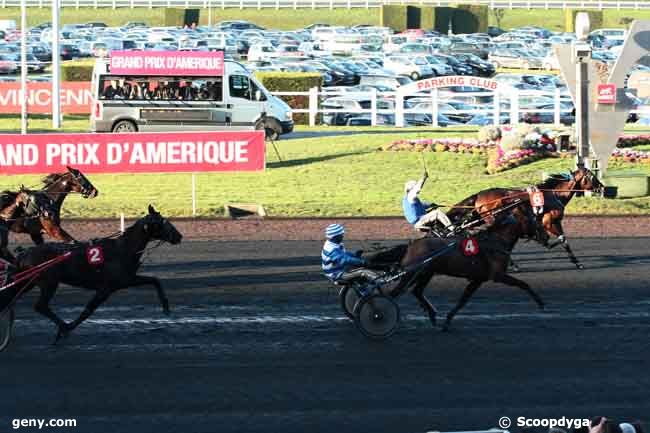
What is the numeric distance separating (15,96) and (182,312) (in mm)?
24949

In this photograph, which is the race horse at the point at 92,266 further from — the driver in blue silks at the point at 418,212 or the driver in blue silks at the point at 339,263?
the driver in blue silks at the point at 418,212

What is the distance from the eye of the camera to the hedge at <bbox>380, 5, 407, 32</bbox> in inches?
3002

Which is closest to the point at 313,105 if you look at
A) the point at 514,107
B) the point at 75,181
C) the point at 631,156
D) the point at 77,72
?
the point at 514,107

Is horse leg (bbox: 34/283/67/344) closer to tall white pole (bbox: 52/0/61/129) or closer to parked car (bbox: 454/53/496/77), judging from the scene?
tall white pole (bbox: 52/0/61/129)

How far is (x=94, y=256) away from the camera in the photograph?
1262 cm

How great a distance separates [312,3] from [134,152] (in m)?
57.8

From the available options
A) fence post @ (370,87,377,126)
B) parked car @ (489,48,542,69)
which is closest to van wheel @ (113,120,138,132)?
fence post @ (370,87,377,126)

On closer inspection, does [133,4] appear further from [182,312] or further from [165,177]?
[182,312]

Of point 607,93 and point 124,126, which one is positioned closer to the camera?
point 607,93

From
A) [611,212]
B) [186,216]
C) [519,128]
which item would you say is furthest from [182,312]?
[519,128]

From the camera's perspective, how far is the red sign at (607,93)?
80.1ft

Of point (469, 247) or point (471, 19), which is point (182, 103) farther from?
point (471, 19)

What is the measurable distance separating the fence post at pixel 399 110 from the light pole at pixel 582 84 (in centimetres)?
1037

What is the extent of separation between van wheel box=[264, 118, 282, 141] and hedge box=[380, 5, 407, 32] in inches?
1812
